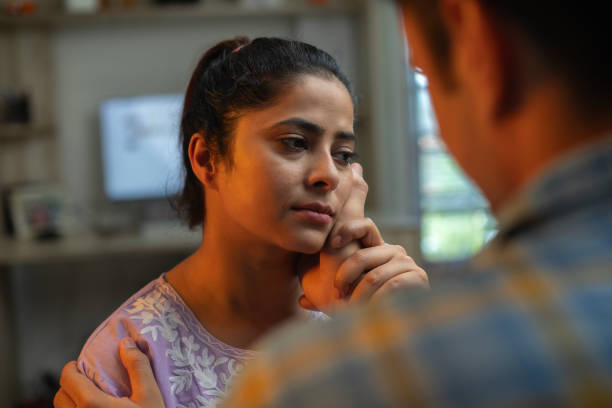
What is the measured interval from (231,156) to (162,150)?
8.92ft

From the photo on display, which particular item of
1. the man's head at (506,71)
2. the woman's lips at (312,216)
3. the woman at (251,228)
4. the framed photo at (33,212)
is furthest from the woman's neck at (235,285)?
the framed photo at (33,212)

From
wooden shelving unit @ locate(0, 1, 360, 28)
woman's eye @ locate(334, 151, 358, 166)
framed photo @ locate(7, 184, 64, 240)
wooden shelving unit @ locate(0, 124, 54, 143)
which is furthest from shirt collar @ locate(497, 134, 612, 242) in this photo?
wooden shelving unit @ locate(0, 124, 54, 143)

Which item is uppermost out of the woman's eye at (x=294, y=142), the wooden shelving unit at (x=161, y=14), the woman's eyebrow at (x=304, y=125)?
the wooden shelving unit at (x=161, y=14)

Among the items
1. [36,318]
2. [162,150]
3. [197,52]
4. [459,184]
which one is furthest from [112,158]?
[459,184]

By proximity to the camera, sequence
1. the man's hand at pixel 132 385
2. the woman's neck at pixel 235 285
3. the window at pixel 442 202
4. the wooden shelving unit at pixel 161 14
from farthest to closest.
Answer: the window at pixel 442 202 → the wooden shelving unit at pixel 161 14 → the woman's neck at pixel 235 285 → the man's hand at pixel 132 385

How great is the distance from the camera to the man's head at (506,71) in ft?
1.27

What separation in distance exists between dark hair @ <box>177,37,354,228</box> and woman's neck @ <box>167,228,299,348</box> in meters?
0.14

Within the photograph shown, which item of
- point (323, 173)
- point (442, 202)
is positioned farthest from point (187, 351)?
point (442, 202)

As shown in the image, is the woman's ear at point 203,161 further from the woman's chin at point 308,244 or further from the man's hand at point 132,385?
the man's hand at point 132,385

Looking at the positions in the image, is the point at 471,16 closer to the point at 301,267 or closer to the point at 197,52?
the point at 301,267

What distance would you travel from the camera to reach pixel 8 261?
121 inches

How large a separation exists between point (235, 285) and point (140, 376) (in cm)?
25

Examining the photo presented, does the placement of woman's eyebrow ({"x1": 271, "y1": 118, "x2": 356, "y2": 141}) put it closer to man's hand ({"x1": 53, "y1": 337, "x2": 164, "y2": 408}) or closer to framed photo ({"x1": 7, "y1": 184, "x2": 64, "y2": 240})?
man's hand ({"x1": 53, "y1": 337, "x2": 164, "y2": 408})

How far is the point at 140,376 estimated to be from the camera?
0.99 m
